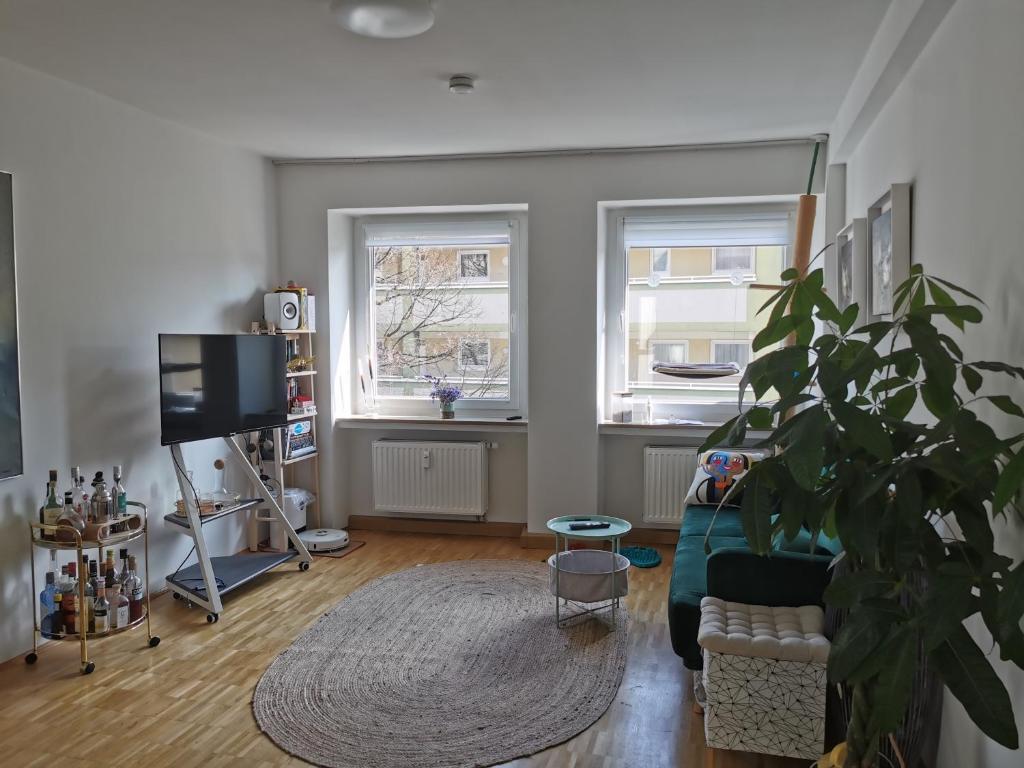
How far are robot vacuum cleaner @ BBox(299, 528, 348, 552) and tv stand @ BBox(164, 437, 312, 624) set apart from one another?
0.42 metres

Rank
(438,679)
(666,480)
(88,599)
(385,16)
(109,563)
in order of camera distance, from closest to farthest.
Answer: (385,16), (438,679), (88,599), (109,563), (666,480)

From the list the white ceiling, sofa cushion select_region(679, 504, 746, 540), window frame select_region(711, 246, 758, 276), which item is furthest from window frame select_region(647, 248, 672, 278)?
sofa cushion select_region(679, 504, 746, 540)

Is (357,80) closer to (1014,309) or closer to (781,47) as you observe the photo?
(781,47)

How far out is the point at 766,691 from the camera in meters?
2.58

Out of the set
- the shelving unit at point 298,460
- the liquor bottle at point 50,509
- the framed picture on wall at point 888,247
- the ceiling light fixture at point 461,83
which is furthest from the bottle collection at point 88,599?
the framed picture on wall at point 888,247

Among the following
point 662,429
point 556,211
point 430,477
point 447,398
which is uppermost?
point 556,211

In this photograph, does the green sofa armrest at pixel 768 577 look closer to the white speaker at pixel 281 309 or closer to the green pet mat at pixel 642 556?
the green pet mat at pixel 642 556

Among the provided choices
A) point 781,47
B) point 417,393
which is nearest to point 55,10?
point 781,47

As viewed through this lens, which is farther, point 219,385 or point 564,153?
point 564,153

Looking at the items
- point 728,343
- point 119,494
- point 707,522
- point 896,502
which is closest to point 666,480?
point 728,343

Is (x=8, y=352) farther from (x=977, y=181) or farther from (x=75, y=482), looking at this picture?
(x=977, y=181)

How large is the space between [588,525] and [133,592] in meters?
2.13

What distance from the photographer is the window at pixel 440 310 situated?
18.6 ft

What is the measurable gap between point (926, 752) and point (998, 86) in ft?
6.18
